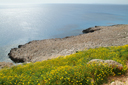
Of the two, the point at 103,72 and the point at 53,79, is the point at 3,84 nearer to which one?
the point at 53,79

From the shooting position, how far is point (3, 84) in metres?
7.31

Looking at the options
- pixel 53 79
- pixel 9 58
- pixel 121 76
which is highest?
pixel 53 79

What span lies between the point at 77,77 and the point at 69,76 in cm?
51

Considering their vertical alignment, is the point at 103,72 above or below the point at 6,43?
above

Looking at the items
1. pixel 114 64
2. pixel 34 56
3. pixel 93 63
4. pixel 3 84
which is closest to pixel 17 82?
pixel 3 84

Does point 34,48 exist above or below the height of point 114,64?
below

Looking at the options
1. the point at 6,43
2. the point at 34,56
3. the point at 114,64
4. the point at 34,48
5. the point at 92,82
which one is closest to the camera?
the point at 92,82

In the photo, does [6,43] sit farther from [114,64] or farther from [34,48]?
[114,64]

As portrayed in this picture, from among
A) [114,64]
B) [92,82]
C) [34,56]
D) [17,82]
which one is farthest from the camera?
[34,56]

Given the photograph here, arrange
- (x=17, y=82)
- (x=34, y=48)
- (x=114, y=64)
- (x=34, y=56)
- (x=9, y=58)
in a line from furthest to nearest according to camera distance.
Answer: (x=34, y=48) → (x=9, y=58) → (x=34, y=56) → (x=114, y=64) → (x=17, y=82)

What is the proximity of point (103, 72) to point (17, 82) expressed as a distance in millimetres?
5779

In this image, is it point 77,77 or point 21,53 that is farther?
point 21,53

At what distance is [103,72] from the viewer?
7781mm

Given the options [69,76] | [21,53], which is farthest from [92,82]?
[21,53]
